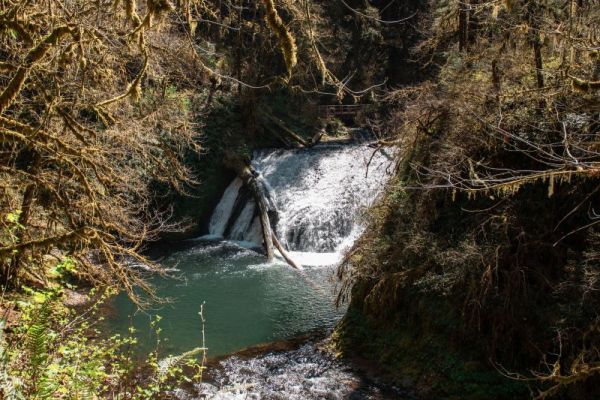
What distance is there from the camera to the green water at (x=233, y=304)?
29.7 feet

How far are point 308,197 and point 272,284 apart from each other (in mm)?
4539

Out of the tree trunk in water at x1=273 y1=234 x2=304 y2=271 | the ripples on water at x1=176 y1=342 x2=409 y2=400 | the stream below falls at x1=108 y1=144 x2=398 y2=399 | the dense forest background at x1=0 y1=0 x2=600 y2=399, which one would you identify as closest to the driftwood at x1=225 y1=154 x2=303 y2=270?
the tree trunk in water at x1=273 y1=234 x2=304 y2=271

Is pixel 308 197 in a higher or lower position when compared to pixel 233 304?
higher

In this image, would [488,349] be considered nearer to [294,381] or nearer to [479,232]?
[479,232]

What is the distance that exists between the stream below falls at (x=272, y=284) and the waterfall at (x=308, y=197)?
33mm

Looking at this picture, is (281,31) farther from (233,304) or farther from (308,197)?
(308,197)

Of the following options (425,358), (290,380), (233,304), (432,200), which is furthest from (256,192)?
(425,358)

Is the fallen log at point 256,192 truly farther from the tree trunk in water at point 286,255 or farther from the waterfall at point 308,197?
the waterfall at point 308,197

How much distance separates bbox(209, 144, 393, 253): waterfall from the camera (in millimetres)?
14367

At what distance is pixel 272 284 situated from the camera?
1172 centimetres

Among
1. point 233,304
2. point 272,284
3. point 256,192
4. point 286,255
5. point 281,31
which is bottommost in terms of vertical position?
point 233,304

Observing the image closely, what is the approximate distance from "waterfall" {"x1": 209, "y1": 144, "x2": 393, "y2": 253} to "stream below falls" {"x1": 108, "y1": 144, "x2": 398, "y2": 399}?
33mm

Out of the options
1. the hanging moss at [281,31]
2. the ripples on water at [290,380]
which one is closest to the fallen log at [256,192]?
the ripples on water at [290,380]

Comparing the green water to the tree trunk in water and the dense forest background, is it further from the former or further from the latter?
the dense forest background
